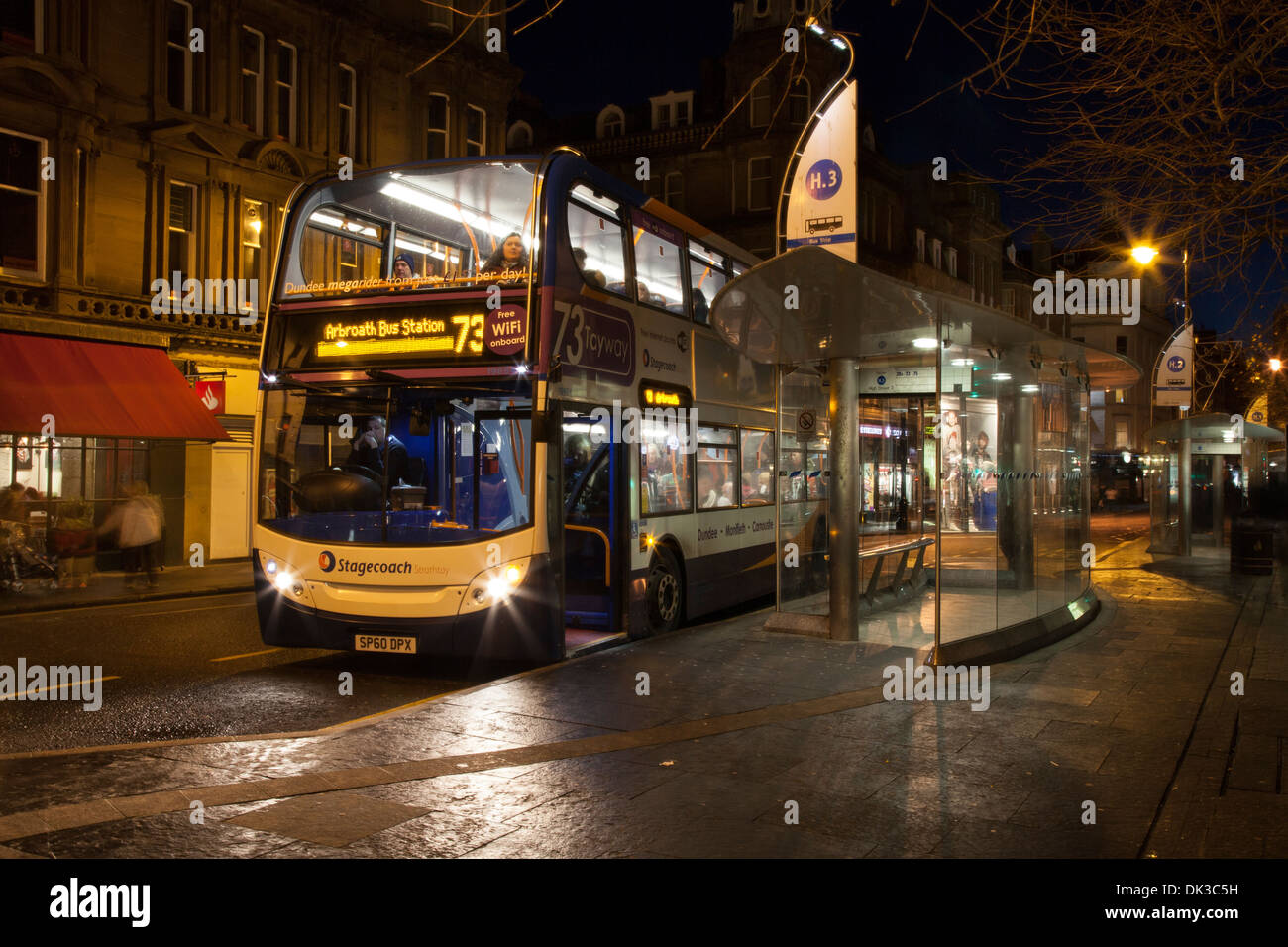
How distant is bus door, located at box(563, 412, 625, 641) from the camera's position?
36.5 ft

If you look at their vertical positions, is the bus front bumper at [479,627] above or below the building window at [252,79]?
below

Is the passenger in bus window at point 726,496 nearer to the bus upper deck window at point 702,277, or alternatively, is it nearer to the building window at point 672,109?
the bus upper deck window at point 702,277

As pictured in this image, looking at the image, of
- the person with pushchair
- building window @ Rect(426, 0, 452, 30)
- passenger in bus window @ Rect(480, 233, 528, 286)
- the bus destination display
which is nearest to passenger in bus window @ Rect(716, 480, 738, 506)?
passenger in bus window @ Rect(480, 233, 528, 286)

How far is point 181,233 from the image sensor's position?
22.0 m

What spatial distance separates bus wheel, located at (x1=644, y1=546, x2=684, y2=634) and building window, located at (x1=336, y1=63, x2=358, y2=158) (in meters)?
17.7

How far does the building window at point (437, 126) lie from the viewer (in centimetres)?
2752

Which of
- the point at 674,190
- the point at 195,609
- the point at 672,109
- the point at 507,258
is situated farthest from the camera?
the point at 672,109

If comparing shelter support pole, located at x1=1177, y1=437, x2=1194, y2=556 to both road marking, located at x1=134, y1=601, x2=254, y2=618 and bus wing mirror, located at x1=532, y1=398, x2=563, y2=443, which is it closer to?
bus wing mirror, located at x1=532, y1=398, x2=563, y2=443

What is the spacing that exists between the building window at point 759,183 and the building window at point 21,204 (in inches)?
1070

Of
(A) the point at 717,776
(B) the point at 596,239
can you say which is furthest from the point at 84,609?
(A) the point at 717,776

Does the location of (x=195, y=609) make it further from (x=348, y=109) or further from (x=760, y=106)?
(x=760, y=106)

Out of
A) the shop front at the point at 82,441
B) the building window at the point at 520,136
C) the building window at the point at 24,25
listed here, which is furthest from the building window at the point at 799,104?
the shop front at the point at 82,441

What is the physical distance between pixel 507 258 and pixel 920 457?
5360mm

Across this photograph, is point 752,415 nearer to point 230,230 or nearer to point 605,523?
point 605,523
